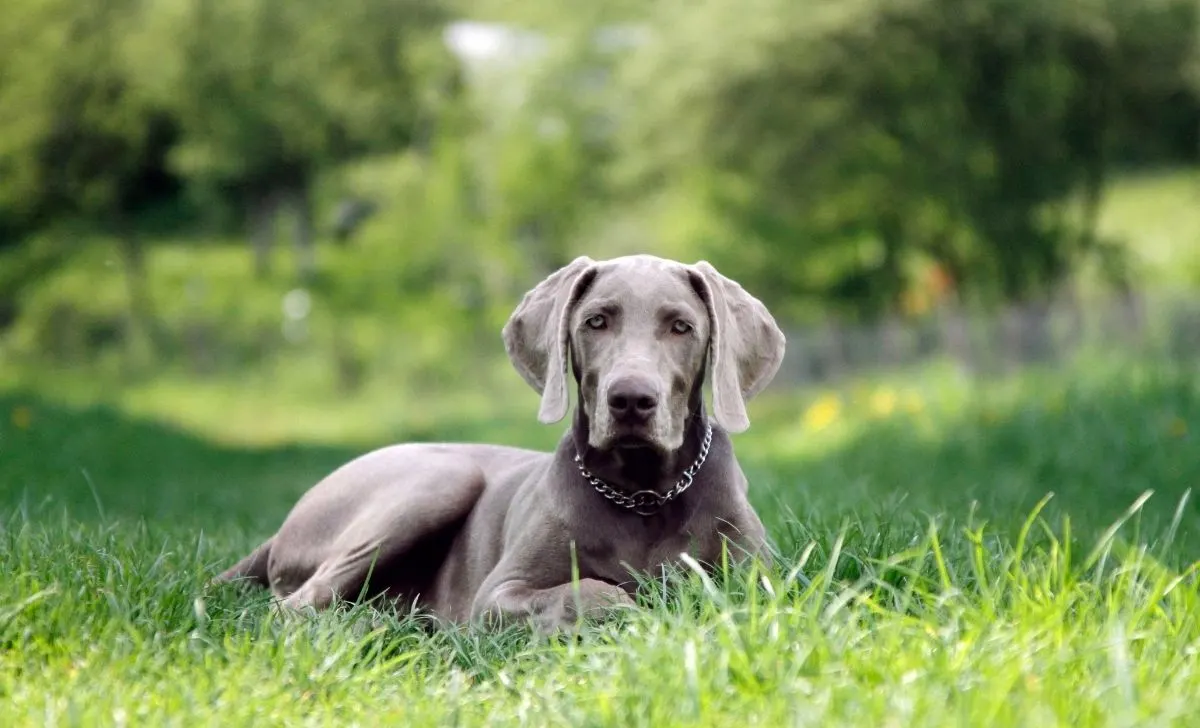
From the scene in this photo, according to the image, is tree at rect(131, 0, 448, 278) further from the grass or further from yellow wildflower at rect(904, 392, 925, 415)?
the grass

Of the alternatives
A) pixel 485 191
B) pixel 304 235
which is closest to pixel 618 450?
pixel 304 235

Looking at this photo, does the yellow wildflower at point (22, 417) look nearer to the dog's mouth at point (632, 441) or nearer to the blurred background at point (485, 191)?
the blurred background at point (485, 191)

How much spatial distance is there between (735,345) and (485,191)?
60.2 feet

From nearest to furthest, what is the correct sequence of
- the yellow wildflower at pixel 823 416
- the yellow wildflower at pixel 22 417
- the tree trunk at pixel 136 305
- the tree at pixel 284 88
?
the yellow wildflower at pixel 22 417
the yellow wildflower at pixel 823 416
the tree trunk at pixel 136 305
the tree at pixel 284 88

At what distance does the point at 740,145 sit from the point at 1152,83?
5026 millimetres

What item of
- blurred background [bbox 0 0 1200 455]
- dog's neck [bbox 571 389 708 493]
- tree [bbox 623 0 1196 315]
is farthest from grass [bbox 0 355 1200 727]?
tree [bbox 623 0 1196 315]

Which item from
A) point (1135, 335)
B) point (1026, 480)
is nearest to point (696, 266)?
point (1026, 480)

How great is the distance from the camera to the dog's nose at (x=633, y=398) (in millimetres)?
3848

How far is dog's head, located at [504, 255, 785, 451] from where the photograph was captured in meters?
3.92

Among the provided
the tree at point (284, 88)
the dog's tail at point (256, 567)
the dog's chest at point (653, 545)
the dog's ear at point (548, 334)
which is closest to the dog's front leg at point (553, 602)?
the dog's chest at point (653, 545)

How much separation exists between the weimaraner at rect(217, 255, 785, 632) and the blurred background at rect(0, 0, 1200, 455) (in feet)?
32.3

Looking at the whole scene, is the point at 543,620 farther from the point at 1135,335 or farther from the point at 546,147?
the point at 546,147

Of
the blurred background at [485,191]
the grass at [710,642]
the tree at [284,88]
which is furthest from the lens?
the tree at [284,88]

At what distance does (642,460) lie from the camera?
4188 millimetres
